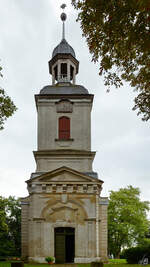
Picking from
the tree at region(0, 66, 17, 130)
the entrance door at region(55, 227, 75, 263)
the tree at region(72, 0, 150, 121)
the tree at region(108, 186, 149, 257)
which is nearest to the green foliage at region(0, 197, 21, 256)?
the tree at region(108, 186, 149, 257)

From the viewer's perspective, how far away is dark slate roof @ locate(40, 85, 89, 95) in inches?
1388

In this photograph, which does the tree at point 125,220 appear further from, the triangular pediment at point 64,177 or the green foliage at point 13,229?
the triangular pediment at point 64,177

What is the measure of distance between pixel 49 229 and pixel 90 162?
6.42m

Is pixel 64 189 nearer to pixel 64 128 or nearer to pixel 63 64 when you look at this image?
pixel 64 128

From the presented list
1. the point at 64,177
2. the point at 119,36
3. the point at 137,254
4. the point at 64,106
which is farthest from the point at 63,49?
the point at 119,36

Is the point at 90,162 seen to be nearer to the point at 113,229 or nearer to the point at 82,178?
the point at 82,178

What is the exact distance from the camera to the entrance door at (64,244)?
31000mm

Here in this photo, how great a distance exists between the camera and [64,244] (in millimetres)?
31141

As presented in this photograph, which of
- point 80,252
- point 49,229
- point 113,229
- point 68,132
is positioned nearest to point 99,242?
point 80,252

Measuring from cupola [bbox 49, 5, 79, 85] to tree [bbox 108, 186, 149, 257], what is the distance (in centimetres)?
2151

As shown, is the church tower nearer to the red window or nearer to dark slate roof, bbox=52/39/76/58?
the red window

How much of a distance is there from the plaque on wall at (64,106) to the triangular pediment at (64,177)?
17.8 feet

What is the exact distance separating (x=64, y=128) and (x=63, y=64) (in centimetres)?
679

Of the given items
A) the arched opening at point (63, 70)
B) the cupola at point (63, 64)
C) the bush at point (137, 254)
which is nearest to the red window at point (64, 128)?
the cupola at point (63, 64)
